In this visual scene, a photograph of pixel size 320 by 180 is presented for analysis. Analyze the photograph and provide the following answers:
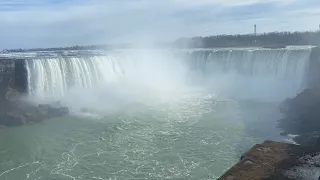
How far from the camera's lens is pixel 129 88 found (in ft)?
80.5

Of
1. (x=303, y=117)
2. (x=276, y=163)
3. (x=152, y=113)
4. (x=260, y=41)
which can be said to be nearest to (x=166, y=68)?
(x=152, y=113)

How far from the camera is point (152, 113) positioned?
17.3 metres

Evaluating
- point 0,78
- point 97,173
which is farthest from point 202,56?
point 97,173

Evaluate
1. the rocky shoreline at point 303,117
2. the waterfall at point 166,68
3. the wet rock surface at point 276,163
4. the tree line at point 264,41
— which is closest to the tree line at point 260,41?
the tree line at point 264,41

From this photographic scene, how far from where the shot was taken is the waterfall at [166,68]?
20469 mm

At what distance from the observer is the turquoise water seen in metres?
10.1

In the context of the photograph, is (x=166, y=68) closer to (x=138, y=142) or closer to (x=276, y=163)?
(x=138, y=142)

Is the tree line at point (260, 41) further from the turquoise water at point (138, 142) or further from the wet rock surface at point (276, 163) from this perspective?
the wet rock surface at point (276, 163)

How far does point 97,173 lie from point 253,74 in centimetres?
1866

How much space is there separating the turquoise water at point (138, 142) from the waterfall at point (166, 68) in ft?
12.1

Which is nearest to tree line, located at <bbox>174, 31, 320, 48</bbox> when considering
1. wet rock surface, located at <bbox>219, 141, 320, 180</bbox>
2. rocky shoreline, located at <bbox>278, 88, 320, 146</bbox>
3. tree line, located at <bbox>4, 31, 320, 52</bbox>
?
tree line, located at <bbox>4, 31, 320, 52</bbox>

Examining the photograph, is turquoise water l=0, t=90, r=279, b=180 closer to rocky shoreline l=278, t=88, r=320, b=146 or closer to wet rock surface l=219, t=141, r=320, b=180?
rocky shoreline l=278, t=88, r=320, b=146

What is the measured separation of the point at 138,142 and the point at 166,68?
55.6ft

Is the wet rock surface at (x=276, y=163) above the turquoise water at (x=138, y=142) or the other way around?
above
